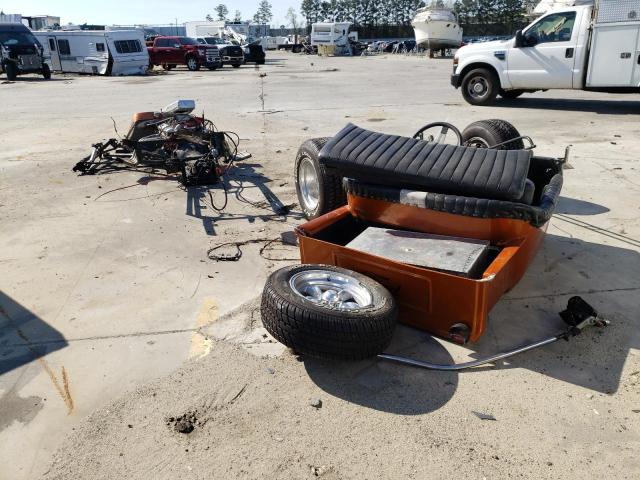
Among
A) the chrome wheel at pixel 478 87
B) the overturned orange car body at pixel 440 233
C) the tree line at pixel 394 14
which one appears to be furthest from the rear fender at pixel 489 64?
the tree line at pixel 394 14

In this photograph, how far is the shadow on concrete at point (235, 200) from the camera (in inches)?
220

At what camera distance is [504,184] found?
132 inches

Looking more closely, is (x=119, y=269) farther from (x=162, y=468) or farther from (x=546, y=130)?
(x=546, y=130)

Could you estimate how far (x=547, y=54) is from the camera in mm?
11609

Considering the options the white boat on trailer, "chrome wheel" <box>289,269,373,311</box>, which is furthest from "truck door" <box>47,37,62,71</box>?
"chrome wheel" <box>289,269,373,311</box>

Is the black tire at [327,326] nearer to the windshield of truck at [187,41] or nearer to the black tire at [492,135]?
the black tire at [492,135]

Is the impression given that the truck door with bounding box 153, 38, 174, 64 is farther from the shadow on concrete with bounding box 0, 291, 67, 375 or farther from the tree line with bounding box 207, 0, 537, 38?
the tree line with bounding box 207, 0, 537, 38

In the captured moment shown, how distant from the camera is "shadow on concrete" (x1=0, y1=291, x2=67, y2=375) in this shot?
10.5 ft

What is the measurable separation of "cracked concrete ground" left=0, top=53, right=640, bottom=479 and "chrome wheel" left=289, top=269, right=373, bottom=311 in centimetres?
37

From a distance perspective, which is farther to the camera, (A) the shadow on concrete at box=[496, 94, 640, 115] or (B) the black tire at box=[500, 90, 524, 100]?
(B) the black tire at box=[500, 90, 524, 100]

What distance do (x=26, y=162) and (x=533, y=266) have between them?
7.64 m

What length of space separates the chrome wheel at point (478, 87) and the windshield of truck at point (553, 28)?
1.43 metres

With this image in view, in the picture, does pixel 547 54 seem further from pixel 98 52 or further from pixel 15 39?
pixel 15 39

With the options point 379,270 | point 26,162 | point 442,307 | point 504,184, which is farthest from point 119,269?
point 26,162
